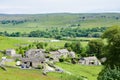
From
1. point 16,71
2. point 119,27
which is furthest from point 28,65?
point 119,27

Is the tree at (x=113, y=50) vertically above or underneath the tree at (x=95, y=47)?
above

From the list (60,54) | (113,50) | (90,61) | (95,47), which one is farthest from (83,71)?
(95,47)

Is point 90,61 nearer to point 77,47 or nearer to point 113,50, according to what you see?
point 77,47

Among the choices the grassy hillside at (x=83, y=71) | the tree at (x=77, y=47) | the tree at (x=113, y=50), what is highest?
the tree at (x=113, y=50)

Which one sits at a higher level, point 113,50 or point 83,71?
point 113,50

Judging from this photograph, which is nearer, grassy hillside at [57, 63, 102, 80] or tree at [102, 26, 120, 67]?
tree at [102, 26, 120, 67]

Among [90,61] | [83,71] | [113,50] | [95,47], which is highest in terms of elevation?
[113,50]

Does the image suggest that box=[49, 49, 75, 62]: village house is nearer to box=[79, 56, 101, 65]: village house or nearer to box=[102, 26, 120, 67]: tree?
box=[79, 56, 101, 65]: village house

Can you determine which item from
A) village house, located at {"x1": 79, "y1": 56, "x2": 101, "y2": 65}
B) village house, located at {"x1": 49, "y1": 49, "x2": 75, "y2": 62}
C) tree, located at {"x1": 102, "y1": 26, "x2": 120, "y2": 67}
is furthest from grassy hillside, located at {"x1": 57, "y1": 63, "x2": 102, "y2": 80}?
tree, located at {"x1": 102, "y1": 26, "x2": 120, "y2": 67}

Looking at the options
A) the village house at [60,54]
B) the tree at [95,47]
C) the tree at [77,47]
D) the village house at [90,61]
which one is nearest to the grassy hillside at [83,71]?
the village house at [60,54]

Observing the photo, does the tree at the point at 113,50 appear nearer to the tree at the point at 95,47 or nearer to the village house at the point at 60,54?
the village house at the point at 60,54

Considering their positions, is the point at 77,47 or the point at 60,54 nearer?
the point at 60,54

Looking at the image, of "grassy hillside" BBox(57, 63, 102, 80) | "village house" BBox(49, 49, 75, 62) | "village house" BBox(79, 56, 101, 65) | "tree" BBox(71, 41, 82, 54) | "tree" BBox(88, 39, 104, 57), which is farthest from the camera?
"tree" BBox(71, 41, 82, 54)
